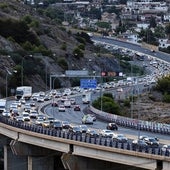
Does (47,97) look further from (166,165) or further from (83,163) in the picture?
(166,165)

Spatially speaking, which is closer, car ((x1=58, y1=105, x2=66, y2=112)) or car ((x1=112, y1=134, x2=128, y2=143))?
car ((x1=112, y1=134, x2=128, y2=143))

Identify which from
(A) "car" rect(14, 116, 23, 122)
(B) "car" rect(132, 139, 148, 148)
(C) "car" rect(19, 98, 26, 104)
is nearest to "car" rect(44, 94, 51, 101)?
(C) "car" rect(19, 98, 26, 104)

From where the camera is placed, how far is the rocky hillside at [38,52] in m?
116

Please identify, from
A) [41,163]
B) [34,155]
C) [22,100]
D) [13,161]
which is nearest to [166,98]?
[22,100]

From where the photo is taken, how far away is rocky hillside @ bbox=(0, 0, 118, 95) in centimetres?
11619

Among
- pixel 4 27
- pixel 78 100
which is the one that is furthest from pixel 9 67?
pixel 4 27

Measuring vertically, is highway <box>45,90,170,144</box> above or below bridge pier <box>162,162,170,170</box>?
below

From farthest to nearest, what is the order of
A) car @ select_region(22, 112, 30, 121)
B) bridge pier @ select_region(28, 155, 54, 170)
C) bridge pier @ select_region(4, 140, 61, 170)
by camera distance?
car @ select_region(22, 112, 30, 121), bridge pier @ select_region(4, 140, 61, 170), bridge pier @ select_region(28, 155, 54, 170)

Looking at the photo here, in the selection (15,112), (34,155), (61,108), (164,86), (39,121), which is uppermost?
(39,121)

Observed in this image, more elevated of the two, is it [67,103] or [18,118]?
[18,118]

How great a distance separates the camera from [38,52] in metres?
130

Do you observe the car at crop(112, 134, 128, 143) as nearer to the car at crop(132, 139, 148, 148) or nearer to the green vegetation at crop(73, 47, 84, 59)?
→ the car at crop(132, 139, 148, 148)

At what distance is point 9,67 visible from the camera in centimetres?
11381

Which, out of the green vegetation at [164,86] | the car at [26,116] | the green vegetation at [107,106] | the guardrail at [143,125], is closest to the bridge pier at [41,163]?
the guardrail at [143,125]
